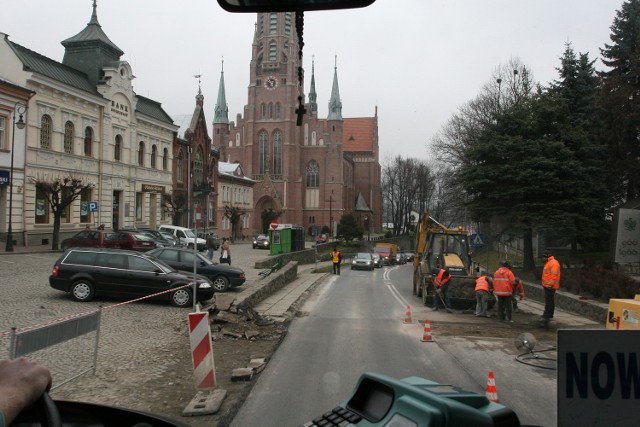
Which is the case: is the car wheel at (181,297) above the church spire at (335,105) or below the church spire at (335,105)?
below

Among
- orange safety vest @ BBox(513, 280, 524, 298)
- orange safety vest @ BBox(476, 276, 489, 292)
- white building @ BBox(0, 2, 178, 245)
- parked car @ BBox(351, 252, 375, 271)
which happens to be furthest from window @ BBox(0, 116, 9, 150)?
orange safety vest @ BBox(513, 280, 524, 298)

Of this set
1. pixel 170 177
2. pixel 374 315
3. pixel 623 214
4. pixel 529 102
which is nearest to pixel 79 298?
pixel 374 315

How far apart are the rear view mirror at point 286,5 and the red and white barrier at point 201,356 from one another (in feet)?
19.2

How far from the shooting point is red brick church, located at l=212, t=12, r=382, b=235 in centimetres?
8812

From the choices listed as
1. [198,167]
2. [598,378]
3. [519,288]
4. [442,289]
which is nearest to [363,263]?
[198,167]

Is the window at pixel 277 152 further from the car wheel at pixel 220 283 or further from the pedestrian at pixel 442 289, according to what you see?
the pedestrian at pixel 442 289

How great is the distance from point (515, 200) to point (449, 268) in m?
10.9

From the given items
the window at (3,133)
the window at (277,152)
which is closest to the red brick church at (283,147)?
the window at (277,152)

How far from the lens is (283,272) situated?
26.0m

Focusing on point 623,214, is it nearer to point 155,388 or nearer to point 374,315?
point 374,315

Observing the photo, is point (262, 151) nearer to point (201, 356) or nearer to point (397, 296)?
point (397, 296)

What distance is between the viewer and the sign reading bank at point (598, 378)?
126 inches

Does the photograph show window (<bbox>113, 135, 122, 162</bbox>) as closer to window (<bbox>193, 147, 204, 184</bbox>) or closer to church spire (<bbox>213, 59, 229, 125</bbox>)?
window (<bbox>193, 147, 204, 184</bbox>)

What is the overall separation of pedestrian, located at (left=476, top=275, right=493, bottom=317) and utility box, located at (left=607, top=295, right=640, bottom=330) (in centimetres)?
828
